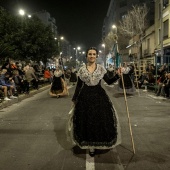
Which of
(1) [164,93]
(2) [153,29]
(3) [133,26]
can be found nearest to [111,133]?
(1) [164,93]

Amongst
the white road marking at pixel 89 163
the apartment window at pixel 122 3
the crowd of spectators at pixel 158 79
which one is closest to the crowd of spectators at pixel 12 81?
the crowd of spectators at pixel 158 79

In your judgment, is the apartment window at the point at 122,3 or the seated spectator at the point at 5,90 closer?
the seated spectator at the point at 5,90

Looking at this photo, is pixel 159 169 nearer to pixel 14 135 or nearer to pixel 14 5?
pixel 14 135

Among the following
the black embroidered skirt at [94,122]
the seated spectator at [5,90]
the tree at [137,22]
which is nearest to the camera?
the black embroidered skirt at [94,122]

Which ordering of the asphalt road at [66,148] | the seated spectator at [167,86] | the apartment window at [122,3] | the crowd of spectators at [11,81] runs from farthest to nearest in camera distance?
the apartment window at [122,3] < the seated spectator at [167,86] < the crowd of spectators at [11,81] < the asphalt road at [66,148]

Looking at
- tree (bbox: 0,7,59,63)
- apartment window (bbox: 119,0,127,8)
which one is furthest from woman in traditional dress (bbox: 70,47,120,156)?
apartment window (bbox: 119,0,127,8)

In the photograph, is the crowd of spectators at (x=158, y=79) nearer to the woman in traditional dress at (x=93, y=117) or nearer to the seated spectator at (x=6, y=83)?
the seated spectator at (x=6, y=83)

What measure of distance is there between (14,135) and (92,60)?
309 cm

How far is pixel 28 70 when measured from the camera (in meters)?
19.5

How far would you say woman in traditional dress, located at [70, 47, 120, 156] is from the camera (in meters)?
5.35

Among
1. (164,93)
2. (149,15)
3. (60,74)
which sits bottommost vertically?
(164,93)

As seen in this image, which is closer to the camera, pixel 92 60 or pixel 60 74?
pixel 92 60

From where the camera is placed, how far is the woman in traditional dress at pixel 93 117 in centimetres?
535

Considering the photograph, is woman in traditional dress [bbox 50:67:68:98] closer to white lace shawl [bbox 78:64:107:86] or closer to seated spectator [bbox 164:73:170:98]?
seated spectator [bbox 164:73:170:98]
